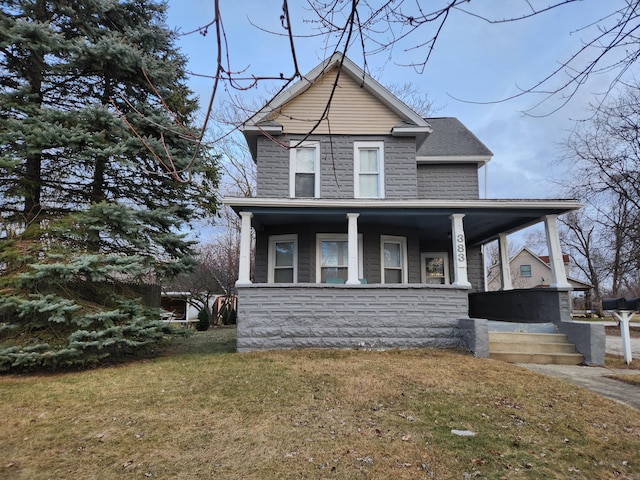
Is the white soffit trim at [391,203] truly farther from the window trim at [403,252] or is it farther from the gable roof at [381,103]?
the gable roof at [381,103]

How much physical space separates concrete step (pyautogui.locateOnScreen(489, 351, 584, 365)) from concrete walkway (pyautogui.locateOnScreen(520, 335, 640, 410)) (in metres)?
0.22

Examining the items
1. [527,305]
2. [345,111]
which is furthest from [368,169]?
[527,305]

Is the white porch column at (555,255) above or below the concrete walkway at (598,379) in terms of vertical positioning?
above

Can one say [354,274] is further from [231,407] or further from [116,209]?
[116,209]

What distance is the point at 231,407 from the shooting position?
463cm

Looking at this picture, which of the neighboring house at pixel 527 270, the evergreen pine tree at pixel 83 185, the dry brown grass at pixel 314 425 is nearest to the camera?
the dry brown grass at pixel 314 425

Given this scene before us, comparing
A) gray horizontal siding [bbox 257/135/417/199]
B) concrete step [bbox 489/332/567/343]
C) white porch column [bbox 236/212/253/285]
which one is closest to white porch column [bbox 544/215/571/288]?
concrete step [bbox 489/332/567/343]

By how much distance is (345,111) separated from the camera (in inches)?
408

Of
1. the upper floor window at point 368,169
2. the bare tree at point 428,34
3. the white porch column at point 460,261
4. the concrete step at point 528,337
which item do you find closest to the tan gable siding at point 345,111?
the upper floor window at point 368,169

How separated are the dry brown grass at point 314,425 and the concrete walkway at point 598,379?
1.27 feet

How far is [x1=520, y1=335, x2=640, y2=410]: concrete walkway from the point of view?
5105mm

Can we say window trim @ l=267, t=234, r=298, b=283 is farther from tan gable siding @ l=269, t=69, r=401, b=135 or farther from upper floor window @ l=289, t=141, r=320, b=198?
tan gable siding @ l=269, t=69, r=401, b=135

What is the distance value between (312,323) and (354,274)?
1455mm

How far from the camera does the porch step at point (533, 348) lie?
24.3 ft
